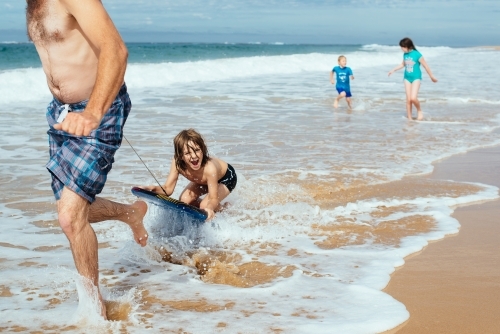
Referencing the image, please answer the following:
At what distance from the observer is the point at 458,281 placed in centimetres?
388

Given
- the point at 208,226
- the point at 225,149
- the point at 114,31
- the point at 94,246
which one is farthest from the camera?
the point at 225,149

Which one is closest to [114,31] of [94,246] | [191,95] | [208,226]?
[94,246]

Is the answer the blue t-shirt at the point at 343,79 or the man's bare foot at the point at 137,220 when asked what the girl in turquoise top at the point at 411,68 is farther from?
the man's bare foot at the point at 137,220

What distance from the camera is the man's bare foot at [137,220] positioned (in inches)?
161

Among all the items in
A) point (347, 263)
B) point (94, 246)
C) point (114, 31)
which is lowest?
point (347, 263)

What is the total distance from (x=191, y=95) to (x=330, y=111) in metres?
4.52

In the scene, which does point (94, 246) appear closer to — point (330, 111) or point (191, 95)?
point (330, 111)

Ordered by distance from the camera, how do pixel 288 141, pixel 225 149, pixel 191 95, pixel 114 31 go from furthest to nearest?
pixel 191 95 < pixel 288 141 < pixel 225 149 < pixel 114 31

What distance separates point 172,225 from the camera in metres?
4.88

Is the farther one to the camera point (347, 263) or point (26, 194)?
point (26, 194)

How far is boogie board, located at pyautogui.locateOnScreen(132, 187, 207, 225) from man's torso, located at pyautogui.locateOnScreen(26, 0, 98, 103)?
4.25ft

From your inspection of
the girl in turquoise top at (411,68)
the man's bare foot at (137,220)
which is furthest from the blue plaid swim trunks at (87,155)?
the girl in turquoise top at (411,68)

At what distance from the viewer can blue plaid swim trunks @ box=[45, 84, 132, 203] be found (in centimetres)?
311

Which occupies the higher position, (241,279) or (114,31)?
(114,31)
